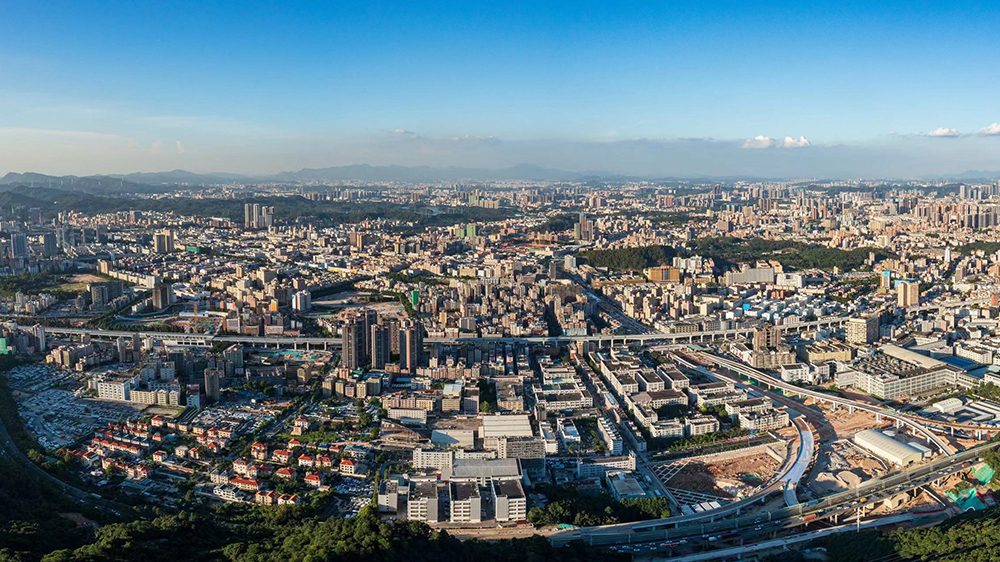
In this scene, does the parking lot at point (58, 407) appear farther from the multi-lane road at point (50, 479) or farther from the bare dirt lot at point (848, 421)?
the bare dirt lot at point (848, 421)

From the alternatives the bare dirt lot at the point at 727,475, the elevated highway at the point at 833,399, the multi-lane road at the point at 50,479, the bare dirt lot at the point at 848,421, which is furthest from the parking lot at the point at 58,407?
the bare dirt lot at the point at 848,421

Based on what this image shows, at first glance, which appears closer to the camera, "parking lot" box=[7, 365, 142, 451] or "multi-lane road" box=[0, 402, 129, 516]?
"multi-lane road" box=[0, 402, 129, 516]

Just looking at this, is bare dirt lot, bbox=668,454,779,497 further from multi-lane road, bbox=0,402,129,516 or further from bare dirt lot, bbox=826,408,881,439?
multi-lane road, bbox=0,402,129,516

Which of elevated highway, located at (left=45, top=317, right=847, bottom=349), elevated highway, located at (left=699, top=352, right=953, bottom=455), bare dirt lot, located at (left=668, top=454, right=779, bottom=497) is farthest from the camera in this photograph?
elevated highway, located at (left=45, top=317, right=847, bottom=349)

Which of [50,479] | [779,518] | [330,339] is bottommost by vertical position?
[779,518]

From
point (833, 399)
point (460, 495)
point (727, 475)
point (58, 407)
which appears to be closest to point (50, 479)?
point (58, 407)

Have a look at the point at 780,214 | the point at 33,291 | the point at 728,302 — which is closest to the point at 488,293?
the point at 728,302

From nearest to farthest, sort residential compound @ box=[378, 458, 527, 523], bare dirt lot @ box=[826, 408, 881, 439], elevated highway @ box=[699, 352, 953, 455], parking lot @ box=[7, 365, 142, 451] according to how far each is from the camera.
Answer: residential compound @ box=[378, 458, 527, 523] → elevated highway @ box=[699, 352, 953, 455] → parking lot @ box=[7, 365, 142, 451] → bare dirt lot @ box=[826, 408, 881, 439]

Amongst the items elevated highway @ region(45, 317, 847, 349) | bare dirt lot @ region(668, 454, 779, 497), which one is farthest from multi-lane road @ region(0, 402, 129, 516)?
bare dirt lot @ region(668, 454, 779, 497)

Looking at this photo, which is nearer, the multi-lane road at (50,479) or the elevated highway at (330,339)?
the multi-lane road at (50,479)

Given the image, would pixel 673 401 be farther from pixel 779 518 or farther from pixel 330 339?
pixel 330 339

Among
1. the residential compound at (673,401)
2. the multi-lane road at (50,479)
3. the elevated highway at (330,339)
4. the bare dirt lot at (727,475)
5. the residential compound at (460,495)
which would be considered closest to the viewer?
the residential compound at (460,495)

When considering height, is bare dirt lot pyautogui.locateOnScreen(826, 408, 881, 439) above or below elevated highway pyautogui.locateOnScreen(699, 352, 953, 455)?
below

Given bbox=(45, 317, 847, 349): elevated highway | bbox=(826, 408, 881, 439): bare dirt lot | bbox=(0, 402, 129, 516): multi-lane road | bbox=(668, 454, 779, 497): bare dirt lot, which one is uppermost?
bbox=(45, 317, 847, 349): elevated highway
